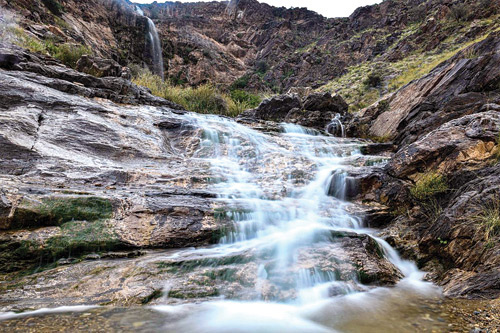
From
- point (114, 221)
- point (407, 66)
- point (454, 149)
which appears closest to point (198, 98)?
point (114, 221)

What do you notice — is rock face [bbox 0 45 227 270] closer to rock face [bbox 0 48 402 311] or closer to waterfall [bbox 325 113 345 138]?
rock face [bbox 0 48 402 311]

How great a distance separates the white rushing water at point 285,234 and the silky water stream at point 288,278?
0.5 inches

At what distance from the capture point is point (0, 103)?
5.14 metres

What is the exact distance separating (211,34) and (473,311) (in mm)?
42513

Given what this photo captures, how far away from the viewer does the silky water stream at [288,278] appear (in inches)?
90.2

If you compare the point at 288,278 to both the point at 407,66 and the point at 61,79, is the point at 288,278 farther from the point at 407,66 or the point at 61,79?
the point at 407,66

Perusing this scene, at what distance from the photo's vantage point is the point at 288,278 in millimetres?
3100

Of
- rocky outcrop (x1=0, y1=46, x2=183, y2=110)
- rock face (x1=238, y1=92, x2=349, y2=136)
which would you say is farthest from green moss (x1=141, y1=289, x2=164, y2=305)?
rock face (x1=238, y1=92, x2=349, y2=136)

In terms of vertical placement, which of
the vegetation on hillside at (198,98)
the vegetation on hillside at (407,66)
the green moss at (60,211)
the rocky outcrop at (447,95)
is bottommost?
the green moss at (60,211)

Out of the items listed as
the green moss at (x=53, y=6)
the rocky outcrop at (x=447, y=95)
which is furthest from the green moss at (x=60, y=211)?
the green moss at (x=53, y=6)

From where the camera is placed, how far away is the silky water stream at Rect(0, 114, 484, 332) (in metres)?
2.29

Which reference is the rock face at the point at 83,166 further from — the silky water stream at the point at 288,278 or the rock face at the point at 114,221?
the silky water stream at the point at 288,278

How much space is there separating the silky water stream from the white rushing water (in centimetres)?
1

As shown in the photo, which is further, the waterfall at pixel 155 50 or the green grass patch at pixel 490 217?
the waterfall at pixel 155 50
